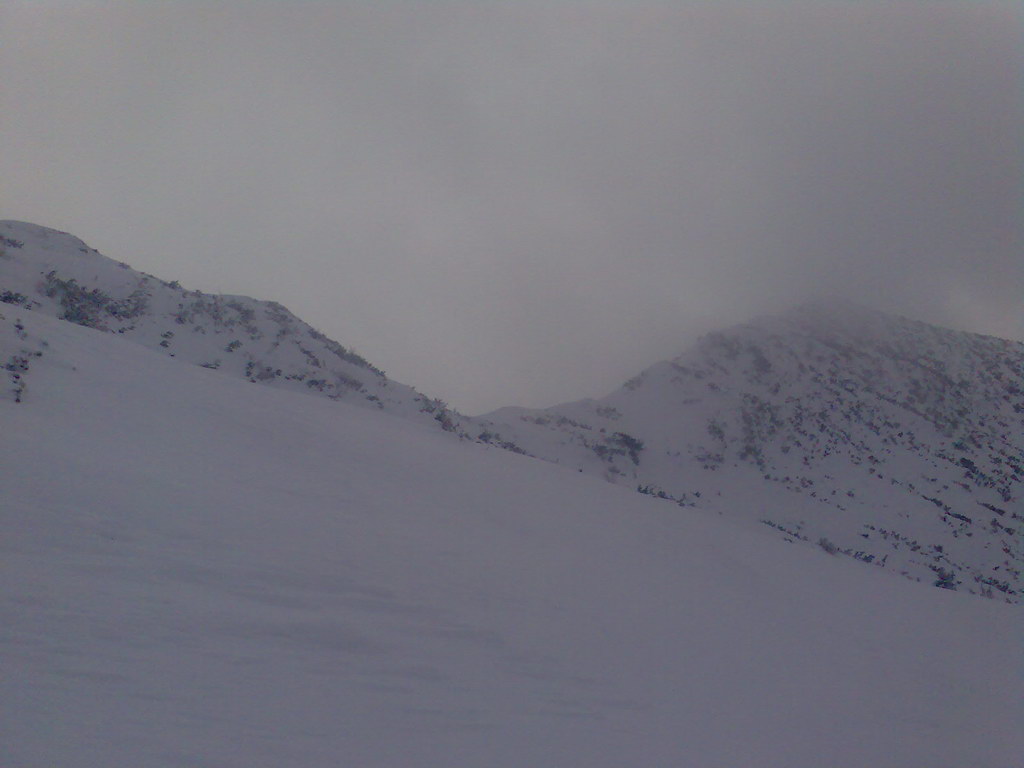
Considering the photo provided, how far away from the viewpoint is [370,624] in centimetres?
465

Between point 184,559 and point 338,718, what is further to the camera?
point 184,559

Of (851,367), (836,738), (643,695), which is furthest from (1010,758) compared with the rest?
(851,367)

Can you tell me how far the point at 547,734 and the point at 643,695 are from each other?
4.15 feet

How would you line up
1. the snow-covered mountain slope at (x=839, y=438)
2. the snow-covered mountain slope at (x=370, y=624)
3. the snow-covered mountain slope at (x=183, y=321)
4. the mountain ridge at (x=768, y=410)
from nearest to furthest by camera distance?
the snow-covered mountain slope at (x=370, y=624) → the snow-covered mountain slope at (x=183, y=321) → the mountain ridge at (x=768, y=410) → the snow-covered mountain slope at (x=839, y=438)

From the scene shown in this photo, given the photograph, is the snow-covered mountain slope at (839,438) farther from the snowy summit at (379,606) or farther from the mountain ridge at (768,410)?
the snowy summit at (379,606)

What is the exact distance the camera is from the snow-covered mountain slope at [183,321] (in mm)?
16188

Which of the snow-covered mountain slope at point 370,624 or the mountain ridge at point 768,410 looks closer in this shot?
the snow-covered mountain slope at point 370,624

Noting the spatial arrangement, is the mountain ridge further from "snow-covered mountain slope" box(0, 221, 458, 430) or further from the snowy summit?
the snowy summit

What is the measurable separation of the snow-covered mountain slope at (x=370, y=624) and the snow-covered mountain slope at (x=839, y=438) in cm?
925

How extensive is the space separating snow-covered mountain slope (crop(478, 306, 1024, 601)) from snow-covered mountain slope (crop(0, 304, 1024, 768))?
925 cm

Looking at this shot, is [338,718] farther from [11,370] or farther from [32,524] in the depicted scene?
[11,370]

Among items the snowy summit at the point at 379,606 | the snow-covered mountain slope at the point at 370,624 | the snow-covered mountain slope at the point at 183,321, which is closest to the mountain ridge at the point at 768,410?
the snow-covered mountain slope at the point at 183,321

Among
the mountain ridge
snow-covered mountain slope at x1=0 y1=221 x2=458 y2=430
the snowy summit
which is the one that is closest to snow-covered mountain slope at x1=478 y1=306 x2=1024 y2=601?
the mountain ridge

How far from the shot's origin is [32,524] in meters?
4.45
